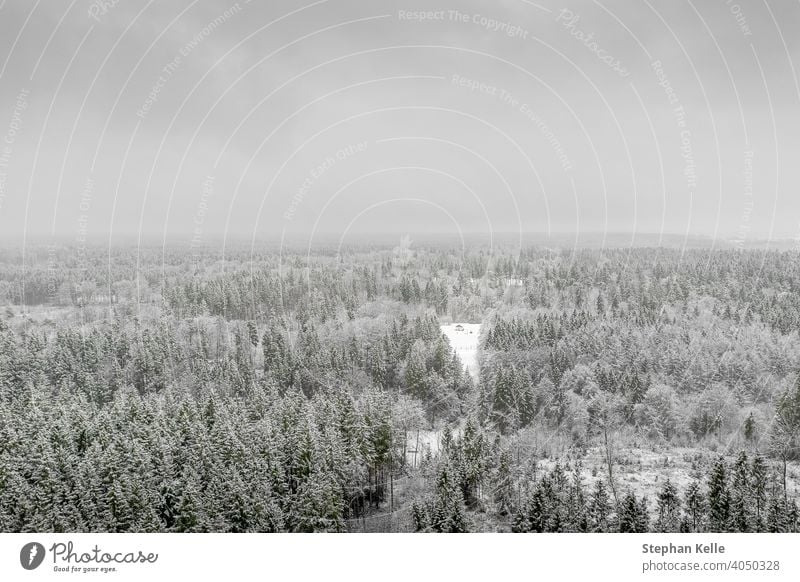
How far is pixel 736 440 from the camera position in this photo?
107 ft

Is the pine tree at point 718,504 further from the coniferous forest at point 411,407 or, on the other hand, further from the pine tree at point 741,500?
the pine tree at point 741,500

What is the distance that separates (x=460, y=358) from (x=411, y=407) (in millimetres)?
13189

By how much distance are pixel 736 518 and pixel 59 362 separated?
67.8 meters

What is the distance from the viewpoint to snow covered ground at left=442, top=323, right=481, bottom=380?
53997 mm

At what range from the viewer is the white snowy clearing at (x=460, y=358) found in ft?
125
